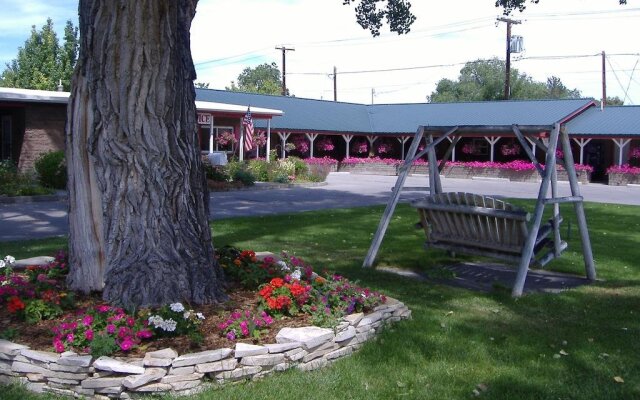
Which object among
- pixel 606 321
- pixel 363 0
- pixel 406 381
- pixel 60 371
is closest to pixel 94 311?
pixel 60 371

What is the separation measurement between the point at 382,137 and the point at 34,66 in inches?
1132

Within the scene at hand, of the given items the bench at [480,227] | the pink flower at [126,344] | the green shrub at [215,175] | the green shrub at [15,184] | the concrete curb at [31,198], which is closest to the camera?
the pink flower at [126,344]

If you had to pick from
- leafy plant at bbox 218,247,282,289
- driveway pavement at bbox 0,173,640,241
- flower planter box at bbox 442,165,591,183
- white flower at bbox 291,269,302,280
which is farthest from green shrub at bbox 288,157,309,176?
white flower at bbox 291,269,302,280

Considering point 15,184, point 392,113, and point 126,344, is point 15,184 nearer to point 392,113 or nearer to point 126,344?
point 126,344

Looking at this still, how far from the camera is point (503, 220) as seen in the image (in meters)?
7.90

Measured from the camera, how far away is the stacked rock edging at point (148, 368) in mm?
4484

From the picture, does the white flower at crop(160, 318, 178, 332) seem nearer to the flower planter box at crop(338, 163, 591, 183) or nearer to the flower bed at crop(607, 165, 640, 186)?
the flower planter box at crop(338, 163, 591, 183)

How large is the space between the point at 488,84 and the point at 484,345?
271ft

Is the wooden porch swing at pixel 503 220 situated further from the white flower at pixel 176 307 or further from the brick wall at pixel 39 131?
the brick wall at pixel 39 131

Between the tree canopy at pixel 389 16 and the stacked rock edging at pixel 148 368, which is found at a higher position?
the tree canopy at pixel 389 16

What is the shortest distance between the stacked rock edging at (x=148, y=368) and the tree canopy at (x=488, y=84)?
78709 mm

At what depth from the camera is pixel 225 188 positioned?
74.9 feet

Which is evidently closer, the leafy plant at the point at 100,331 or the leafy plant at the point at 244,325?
the leafy plant at the point at 100,331

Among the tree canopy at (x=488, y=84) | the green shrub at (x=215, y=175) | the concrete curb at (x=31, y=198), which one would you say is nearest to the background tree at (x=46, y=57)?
the green shrub at (x=215, y=175)
